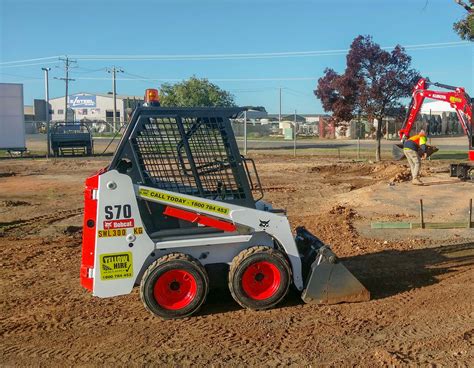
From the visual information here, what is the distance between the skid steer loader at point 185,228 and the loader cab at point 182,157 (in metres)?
0.01

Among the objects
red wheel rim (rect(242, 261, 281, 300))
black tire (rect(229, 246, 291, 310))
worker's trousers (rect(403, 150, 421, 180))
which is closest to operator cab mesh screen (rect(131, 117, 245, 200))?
black tire (rect(229, 246, 291, 310))

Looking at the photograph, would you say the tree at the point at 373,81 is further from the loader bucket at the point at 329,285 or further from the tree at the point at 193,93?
the tree at the point at 193,93

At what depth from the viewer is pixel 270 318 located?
17.6ft

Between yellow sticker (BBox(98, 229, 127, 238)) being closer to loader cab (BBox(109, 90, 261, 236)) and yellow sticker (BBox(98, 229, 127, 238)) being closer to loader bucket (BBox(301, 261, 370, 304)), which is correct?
loader cab (BBox(109, 90, 261, 236))

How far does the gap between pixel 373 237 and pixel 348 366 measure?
508 centimetres

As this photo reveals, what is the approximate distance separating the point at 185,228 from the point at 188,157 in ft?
2.37

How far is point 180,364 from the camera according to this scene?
437cm

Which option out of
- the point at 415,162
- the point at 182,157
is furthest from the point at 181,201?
the point at 415,162

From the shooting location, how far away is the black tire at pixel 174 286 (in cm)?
527

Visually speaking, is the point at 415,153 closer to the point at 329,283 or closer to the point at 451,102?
the point at 451,102

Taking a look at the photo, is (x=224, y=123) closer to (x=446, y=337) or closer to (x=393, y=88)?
(x=446, y=337)

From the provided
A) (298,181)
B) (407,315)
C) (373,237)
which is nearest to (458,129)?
(298,181)

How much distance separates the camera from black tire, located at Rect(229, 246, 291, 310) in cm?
546

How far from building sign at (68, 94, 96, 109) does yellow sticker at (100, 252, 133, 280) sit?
10825 cm
